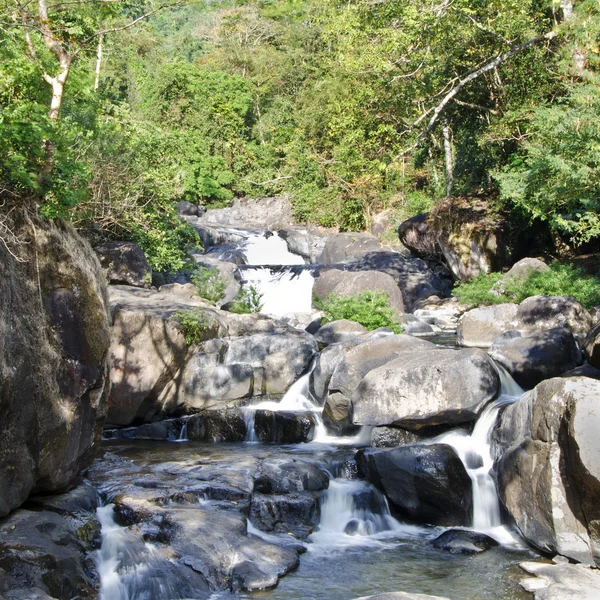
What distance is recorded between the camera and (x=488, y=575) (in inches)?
268

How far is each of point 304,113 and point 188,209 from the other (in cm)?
707

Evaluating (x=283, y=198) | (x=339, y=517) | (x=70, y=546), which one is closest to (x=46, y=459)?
(x=70, y=546)

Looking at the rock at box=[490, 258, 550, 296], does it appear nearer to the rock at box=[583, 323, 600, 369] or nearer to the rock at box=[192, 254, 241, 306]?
the rock at box=[192, 254, 241, 306]

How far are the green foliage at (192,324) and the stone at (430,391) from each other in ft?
11.7

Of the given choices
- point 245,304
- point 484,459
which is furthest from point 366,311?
point 484,459

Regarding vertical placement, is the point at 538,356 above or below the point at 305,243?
below

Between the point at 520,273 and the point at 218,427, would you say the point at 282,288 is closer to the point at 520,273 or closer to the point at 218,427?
the point at 520,273

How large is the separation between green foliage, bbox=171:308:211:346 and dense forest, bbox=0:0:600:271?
2.44 metres

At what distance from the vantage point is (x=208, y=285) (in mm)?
16484

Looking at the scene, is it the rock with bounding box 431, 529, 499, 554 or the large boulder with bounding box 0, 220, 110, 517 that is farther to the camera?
the rock with bounding box 431, 529, 499, 554

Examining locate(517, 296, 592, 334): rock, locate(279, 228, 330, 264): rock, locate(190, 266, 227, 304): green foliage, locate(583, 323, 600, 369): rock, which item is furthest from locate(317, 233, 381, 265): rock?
locate(583, 323, 600, 369): rock

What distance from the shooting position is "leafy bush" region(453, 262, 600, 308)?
16016 mm

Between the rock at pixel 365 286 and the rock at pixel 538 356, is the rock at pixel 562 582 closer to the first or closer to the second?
the rock at pixel 538 356

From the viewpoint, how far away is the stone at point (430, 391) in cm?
941
